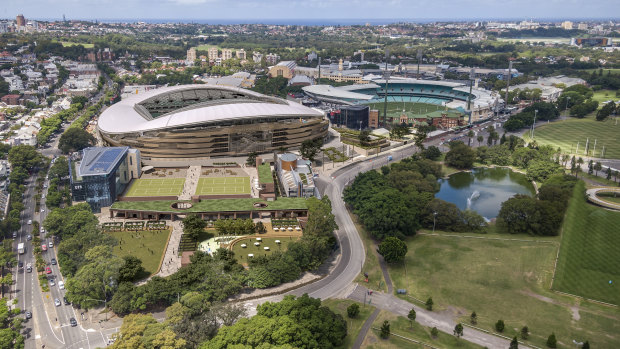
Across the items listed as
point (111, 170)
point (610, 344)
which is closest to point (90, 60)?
point (111, 170)

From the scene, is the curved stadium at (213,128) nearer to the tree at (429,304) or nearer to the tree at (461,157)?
the tree at (461,157)

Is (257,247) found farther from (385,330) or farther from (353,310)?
(385,330)

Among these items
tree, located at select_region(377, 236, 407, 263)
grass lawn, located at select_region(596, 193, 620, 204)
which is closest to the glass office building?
tree, located at select_region(377, 236, 407, 263)

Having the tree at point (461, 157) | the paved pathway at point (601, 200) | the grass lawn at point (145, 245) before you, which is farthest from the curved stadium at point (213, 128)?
the paved pathway at point (601, 200)

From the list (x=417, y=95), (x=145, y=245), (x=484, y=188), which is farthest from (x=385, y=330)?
(x=417, y=95)

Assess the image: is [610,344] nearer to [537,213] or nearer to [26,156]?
[537,213]
